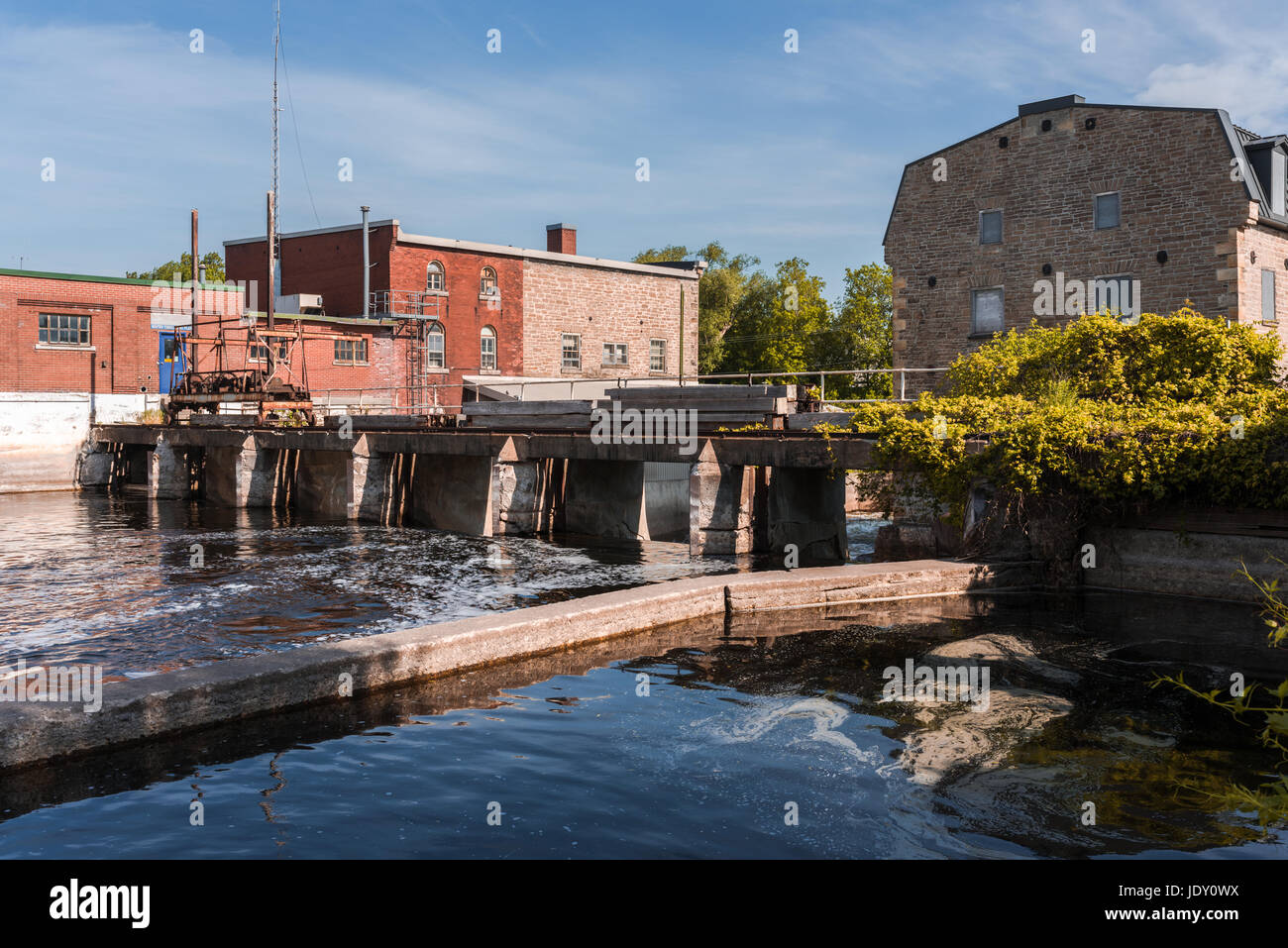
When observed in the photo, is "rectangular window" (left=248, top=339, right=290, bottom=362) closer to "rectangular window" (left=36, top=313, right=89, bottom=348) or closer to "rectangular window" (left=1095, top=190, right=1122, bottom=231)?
"rectangular window" (left=36, top=313, right=89, bottom=348)

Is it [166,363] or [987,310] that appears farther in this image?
[166,363]

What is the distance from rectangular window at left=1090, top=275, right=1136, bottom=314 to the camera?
1072 inches

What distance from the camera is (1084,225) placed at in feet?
91.8

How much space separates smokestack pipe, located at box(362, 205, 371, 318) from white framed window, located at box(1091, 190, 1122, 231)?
27229mm

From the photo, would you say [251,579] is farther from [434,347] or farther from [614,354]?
[614,354]

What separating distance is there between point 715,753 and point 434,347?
3871cm

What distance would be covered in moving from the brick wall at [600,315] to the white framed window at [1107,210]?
25.2m

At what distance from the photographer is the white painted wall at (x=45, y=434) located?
33781mm

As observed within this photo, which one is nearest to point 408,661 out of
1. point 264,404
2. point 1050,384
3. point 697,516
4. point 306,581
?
point 306,581

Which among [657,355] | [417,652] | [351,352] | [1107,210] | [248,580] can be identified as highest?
[1107,210]

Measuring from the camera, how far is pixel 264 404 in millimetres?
31875

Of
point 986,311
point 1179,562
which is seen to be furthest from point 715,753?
point 986,311

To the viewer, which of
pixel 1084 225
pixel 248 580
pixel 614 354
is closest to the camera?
pixel 248 580

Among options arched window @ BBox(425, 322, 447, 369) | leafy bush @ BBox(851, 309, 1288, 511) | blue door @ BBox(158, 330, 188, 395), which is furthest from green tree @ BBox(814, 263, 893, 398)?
leafy bush @ BBox(851, 309, 1288, 511)
